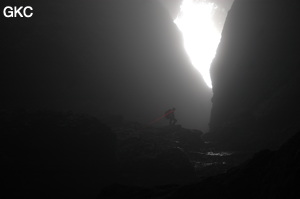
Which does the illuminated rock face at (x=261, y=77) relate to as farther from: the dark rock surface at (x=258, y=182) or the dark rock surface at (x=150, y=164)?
the dark rock surface at (x=258, y=182)

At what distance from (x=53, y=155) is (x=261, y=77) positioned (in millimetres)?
28593

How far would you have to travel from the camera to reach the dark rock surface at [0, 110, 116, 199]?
15250 mm

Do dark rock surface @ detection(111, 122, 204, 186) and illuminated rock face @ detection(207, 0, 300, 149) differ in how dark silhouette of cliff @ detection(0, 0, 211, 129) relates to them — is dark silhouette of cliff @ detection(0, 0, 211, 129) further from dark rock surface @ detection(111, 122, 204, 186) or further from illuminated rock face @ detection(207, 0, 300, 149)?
dark rock surface @ detection(111, 122, 204, 186)

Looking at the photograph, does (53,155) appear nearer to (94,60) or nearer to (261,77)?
(261,77)

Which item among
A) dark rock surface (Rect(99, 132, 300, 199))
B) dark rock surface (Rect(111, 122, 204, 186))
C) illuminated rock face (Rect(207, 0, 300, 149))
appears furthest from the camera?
illuminated rock face (Rect(207, 0, 300, 149))

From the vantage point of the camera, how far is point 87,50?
48.1 meters

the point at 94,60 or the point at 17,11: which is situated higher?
the point at 17,11

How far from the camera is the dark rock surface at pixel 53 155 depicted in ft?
50.0

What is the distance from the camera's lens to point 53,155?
17.7 m

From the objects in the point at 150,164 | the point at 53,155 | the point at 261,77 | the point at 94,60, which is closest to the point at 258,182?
the point at 150,164

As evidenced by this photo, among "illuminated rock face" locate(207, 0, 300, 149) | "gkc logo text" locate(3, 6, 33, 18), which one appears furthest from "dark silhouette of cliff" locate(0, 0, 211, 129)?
"illuminated rock face" locate(207, 0, 300, 149)

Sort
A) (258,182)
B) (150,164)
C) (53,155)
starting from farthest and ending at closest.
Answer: (150,164) < (53,155) < (258,182)

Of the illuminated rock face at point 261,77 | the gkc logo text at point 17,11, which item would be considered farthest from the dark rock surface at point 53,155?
the gkc logo text at point 17,11

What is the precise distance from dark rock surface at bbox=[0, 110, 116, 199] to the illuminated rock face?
54.2 feet
